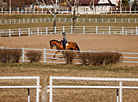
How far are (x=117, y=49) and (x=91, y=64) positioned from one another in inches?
360

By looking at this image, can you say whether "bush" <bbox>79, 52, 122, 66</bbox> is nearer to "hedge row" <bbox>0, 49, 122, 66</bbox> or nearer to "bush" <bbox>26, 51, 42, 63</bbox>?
"hedge row" <bbox>0, 49, 122, 66</bbox>

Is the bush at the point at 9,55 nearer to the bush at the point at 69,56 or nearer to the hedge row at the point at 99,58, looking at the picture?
the bush at the point at 69,56

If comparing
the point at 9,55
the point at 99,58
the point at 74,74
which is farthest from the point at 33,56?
the point at 74,74

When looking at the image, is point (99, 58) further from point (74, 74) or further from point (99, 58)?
point (74, 74)

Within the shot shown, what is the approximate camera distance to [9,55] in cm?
1728

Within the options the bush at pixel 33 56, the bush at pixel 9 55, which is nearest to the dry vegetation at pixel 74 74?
the bush at pixel 9 55

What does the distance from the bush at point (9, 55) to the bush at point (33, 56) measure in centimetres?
55

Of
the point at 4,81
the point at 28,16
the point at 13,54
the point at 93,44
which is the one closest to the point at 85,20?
the point at 28,16

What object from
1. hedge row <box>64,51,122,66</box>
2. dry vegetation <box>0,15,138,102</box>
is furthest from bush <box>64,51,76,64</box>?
dry vegetation <box>0,15,138,102</box>

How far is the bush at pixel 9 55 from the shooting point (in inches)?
679

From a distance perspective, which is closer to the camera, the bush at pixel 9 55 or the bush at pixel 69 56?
the bush at pixel 69 56

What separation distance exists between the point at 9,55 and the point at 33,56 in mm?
1408

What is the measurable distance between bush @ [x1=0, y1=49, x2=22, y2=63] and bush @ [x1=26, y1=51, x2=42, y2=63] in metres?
0.55

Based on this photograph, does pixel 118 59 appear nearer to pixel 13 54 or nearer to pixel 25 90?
pixel 13 54
